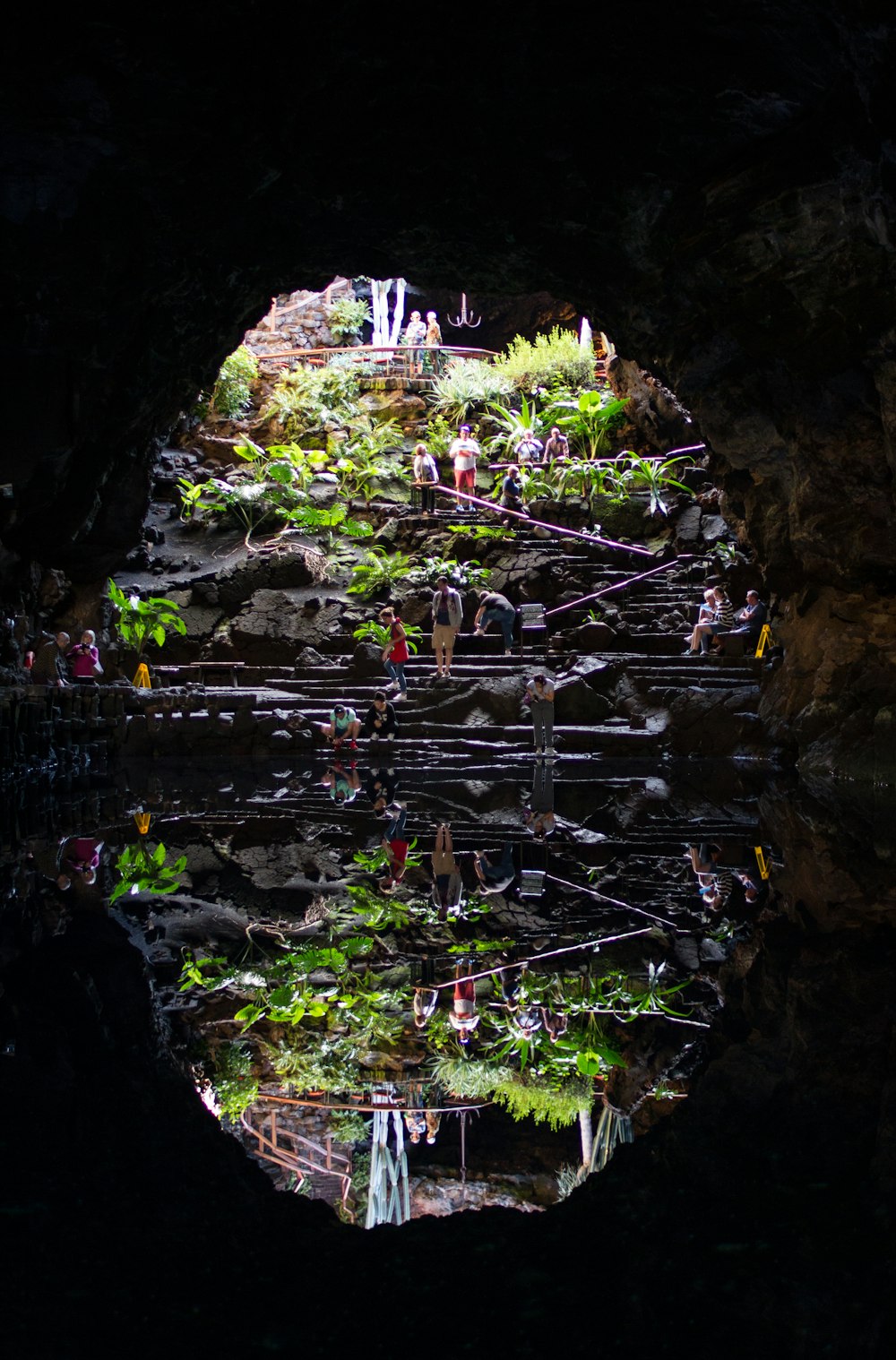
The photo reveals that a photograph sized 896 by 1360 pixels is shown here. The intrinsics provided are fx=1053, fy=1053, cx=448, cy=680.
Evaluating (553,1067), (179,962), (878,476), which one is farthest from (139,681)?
(553,1067)

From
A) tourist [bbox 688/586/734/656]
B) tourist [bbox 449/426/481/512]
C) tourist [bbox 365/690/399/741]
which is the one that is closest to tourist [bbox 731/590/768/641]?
tourist [bbox 688/586/734/656]

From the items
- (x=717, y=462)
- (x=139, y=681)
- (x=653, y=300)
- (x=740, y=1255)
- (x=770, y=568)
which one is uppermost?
(x=653, y=300)

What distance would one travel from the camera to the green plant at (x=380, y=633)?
18484 mm

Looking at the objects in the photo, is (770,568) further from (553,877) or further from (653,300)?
(553,877)

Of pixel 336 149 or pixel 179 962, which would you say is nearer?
pixel 179 962

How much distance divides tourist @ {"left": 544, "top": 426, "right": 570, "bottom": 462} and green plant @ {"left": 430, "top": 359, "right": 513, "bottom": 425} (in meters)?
A: 2.97

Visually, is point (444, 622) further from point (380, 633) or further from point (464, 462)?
point (464, 462)

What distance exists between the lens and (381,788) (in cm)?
1091

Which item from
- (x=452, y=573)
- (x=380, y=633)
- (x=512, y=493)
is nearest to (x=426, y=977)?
(x=380, y=633)

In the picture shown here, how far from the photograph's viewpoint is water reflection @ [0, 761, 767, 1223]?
212cm

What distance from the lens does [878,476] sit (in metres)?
12.0

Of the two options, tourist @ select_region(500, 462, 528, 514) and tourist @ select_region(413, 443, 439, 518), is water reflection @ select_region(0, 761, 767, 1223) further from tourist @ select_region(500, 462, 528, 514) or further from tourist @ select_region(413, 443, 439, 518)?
tourist @ select_region(413, 443, 439, 518)

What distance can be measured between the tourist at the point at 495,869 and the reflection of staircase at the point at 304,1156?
2.75m

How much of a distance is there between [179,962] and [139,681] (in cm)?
1369
